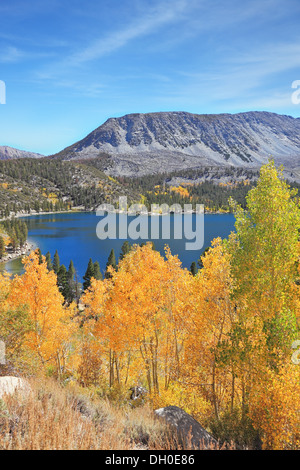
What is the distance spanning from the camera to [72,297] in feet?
255

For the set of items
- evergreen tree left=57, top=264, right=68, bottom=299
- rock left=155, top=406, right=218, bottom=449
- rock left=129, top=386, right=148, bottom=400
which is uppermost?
rock left=155, top=406, right=218, bottom=449

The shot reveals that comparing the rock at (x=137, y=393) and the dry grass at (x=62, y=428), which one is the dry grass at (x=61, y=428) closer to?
the dry grass at (x=62, y=428)

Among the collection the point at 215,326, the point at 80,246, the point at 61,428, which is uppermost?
the point at 61,428

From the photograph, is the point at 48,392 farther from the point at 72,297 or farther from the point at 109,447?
the point at 72,297

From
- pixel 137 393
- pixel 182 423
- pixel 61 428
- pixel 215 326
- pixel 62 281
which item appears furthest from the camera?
pixel 62 281

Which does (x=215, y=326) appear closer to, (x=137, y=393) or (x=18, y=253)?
(x=137, y=393)

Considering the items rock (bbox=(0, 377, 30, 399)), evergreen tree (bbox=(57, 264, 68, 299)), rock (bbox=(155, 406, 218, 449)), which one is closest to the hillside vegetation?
rock (bbox=(0, 377, 30, 399))

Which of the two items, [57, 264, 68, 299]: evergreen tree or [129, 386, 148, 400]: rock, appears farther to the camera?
[57, 264, 68, 299]: evergreen tree

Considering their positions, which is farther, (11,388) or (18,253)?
(18,253)

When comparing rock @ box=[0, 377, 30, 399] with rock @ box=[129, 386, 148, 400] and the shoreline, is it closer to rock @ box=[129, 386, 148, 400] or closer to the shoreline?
rock @ box=[129, 386, 148, 400]

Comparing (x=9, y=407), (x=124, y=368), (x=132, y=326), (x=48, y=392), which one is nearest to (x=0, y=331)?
(x=132, y=326)

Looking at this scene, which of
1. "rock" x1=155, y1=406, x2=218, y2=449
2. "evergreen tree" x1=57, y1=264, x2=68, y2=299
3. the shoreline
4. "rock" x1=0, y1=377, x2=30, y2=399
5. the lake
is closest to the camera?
"rock" x1=0, y1=377, x2=30, y2=399

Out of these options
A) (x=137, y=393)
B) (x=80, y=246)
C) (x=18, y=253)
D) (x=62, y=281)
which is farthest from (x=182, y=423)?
(x=80, y=246)
